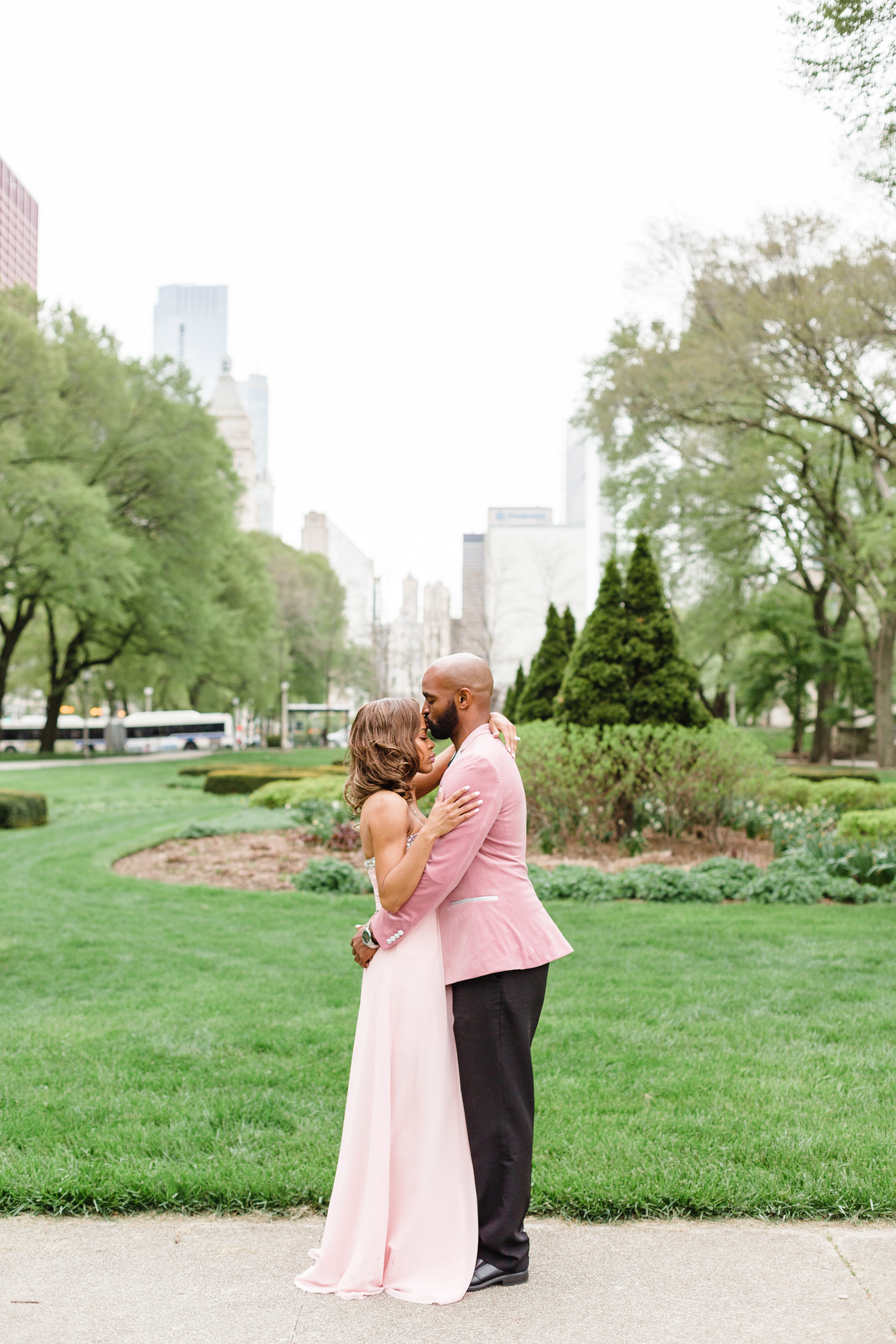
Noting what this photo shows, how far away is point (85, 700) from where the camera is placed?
48.5 meters

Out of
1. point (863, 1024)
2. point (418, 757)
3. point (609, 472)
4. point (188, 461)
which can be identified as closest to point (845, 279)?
point (609, 472)

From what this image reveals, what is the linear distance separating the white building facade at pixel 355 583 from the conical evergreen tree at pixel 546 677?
19.3 meters

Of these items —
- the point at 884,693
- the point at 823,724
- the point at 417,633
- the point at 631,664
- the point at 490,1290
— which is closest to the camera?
the point at 490,1290

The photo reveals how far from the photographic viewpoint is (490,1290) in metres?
3.14

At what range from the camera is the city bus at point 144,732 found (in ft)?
198

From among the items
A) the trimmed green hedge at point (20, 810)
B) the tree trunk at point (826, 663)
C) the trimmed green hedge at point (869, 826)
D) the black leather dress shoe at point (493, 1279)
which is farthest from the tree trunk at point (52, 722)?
the black leather dress shoe at point (493, 1279)

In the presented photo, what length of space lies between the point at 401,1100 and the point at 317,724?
85612mm

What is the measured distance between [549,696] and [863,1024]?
13.1 metres

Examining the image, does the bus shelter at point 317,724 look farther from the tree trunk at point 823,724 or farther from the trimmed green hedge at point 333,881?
the trimmed green hedge at point 333,881

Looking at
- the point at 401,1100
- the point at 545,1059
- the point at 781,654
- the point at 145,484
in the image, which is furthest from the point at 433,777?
the point at 145,484

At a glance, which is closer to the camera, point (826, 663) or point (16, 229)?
point (826, 663)

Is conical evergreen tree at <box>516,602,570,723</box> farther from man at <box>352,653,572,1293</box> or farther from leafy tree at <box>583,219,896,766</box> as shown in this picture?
man at <box>352,653,572,1293</box>

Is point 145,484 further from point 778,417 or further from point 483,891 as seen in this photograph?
point 483,891

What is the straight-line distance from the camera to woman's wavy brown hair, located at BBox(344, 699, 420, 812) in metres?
3.26
